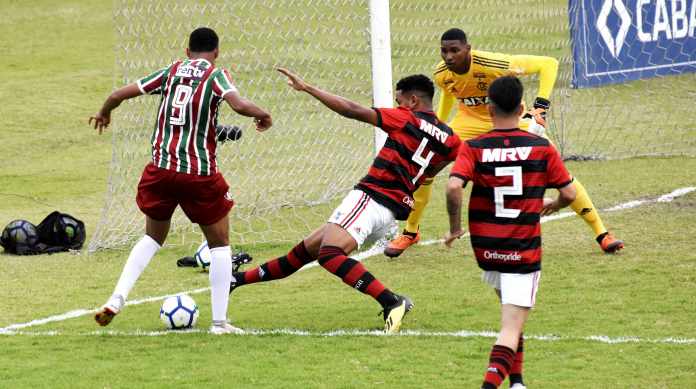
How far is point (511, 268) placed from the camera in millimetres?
6059

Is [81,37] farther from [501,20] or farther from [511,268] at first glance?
[511,268]

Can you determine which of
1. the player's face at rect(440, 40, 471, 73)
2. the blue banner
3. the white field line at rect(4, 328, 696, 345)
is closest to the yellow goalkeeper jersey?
the player's face at rect(440, 40, 471, 73)

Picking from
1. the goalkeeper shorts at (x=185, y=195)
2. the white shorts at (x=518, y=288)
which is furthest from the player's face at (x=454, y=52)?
the white shorts at (x=518, y=288)

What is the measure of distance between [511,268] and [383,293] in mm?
1740

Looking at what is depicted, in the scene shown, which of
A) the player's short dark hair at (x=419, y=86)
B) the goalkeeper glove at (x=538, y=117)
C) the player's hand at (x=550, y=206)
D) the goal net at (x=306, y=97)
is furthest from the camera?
the goal net at (x=306, y=97)

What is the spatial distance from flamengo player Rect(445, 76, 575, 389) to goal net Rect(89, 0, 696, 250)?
530 centimetres

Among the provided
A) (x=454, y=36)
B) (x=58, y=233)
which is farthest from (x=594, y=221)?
(x=58, y=233)

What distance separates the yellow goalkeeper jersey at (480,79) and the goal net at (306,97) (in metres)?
1.24

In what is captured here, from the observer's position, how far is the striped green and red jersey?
7684mm

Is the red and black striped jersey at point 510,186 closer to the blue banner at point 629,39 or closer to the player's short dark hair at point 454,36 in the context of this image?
the player's short dark hair at point 454,36

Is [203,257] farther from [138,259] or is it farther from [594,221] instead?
[594,221]

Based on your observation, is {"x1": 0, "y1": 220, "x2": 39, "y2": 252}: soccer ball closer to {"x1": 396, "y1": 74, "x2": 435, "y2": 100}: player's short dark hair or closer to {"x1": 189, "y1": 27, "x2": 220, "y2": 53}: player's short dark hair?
{"x1": 189, "y1": 27, "x2": 220, "y2": 53}: player's short dark hair

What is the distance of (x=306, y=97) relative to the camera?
16.0 m

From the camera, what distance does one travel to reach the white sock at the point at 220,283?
25.4 ft
